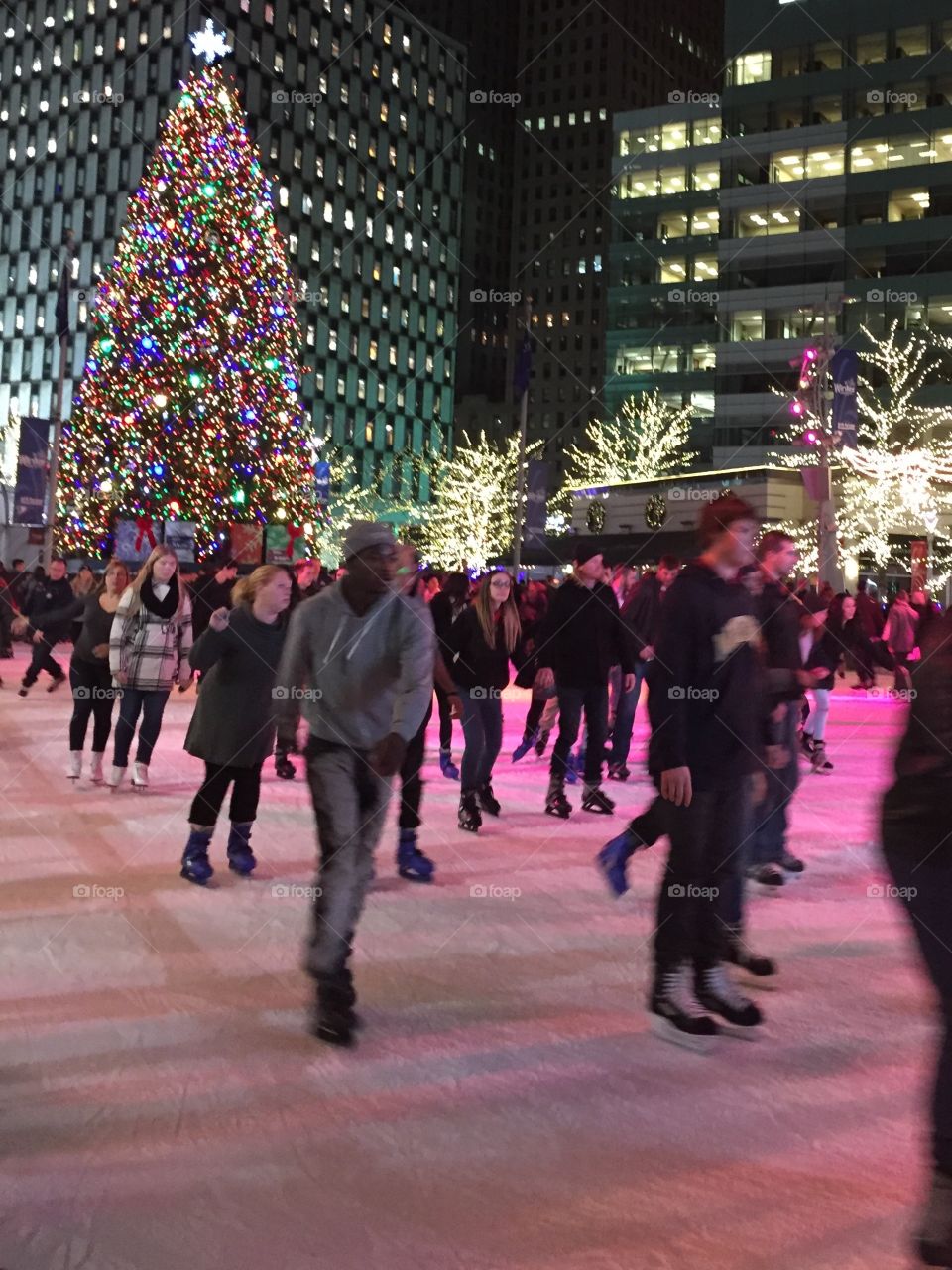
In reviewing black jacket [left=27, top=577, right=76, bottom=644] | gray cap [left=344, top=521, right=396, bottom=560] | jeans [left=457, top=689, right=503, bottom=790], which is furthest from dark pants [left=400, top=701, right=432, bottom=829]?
black jacket [left=27, top=577, right=76, bottom=644]

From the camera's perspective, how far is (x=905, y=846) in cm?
341

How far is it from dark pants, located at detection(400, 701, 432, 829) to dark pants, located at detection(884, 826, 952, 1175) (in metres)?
4.51

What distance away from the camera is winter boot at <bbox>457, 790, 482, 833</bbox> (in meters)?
9.12

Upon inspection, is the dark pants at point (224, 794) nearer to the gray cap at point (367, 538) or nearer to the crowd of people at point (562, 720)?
the crowd of people at point (562, 720)

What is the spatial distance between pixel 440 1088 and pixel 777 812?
12.6ft

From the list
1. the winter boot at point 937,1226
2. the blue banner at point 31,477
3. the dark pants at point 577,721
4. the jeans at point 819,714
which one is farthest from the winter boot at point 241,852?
the blue banner at point 31,477

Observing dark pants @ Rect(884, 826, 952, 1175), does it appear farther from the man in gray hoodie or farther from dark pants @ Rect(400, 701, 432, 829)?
dark pants @ Rect(400, 701, 432, 829)

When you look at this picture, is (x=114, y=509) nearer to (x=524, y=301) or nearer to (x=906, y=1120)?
(x=524, y=301)

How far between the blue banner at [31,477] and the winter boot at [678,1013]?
22928mm

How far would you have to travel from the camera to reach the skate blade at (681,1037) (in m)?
4.60

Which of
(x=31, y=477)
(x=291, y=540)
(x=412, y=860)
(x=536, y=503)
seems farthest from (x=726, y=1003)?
(x=536, y=503)

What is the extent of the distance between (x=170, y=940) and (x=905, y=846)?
11.7 ft

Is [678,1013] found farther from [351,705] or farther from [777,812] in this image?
[777,812]

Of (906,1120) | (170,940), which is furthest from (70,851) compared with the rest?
(906,1120)
